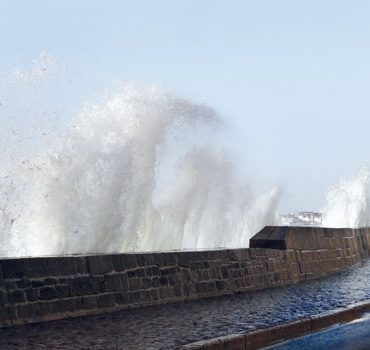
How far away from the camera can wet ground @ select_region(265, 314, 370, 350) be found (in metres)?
6.30

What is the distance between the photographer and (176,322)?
266 inches

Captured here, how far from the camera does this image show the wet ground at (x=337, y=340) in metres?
6.30

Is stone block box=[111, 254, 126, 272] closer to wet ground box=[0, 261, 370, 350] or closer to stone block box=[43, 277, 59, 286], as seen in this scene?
wet ground box=[0, 261, 370, 350]

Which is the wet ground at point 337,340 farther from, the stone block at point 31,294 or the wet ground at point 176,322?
the stone block at point 31,294

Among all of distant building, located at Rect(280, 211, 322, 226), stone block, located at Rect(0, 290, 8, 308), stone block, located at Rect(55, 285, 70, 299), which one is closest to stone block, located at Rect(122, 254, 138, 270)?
stone block, located at Rect(55, 285, 70, 299)

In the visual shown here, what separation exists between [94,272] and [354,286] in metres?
Result: 5.93

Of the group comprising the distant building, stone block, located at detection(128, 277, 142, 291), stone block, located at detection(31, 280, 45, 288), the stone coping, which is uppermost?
the distant building

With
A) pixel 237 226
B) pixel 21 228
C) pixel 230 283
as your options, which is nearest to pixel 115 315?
pixel 230 283

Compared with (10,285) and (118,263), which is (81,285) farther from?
(10,285)

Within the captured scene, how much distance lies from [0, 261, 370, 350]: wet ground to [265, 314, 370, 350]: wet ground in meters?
0.44

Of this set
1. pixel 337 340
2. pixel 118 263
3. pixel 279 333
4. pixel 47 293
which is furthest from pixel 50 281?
pixel 337 340

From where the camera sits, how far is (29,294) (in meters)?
6.46

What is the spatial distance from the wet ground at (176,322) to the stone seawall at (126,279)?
20 cm

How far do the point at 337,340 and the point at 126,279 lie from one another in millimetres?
2741
